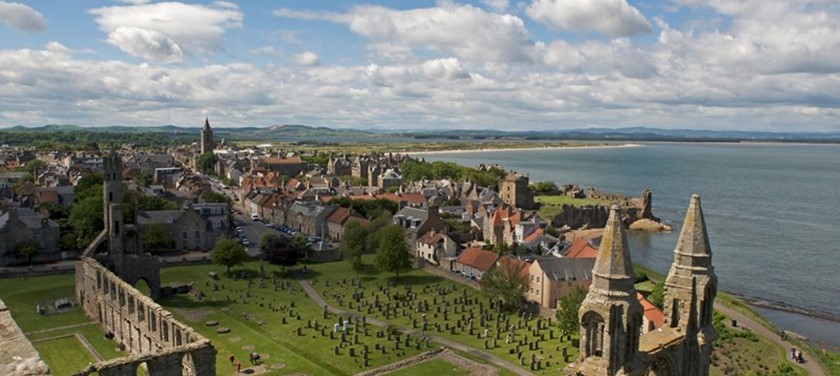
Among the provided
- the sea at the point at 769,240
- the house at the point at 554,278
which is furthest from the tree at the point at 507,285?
the sea at the point at 769,240

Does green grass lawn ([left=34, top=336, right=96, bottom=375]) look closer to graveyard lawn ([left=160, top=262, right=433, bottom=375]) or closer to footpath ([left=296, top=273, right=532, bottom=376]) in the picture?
graveyard lawn ([left=160, top=262, right=433, bottom=375])

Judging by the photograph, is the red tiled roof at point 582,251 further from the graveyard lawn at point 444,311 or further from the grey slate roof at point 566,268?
the graveyard lawn at point 444,311

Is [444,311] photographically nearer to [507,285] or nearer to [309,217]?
[507,285]

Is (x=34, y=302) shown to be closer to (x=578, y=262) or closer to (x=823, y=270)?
(x=578, y=262)

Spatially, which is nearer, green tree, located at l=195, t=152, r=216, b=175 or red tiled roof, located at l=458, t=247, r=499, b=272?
red tiled roof, located at l=458, t=247, r=499, b=272

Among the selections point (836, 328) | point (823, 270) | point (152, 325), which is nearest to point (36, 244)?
point (152, 325)

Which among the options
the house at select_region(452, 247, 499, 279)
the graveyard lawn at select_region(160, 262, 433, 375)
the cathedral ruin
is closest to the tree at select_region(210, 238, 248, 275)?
the graveyard lawn at select_region(160, 262, 433, 375)

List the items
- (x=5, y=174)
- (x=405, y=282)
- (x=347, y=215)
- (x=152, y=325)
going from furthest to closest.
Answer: (x=5, y=174)
(x=347, y=215)
(x=405, y=282)
(x=152, y=325)
